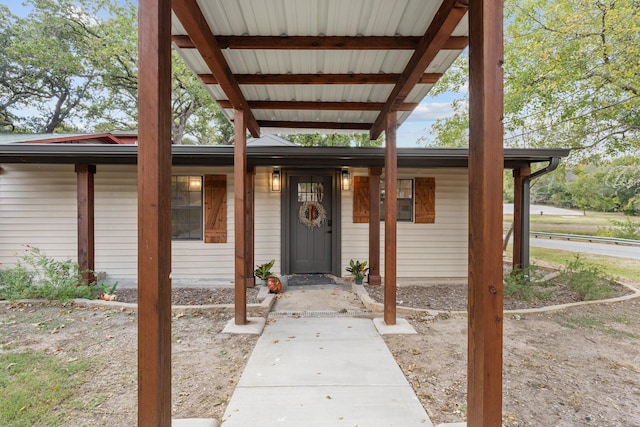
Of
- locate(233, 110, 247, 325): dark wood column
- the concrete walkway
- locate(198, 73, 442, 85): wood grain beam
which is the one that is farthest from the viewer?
locate(233, 110, 247, 325): dark wood column

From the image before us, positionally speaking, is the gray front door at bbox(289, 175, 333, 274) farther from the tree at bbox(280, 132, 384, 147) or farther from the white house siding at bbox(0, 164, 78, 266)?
the tree at bbox(280, 132, 384, 147)

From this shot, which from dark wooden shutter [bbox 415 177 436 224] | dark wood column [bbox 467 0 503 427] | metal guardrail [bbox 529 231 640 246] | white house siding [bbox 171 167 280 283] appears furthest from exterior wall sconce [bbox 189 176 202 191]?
metal guardrail [bbox 529 231 640 246]

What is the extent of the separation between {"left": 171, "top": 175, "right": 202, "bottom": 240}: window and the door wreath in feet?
6.49

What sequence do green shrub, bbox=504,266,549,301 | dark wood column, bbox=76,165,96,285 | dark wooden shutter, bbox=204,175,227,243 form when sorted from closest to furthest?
1. green shrub, bbox=504,266,549,301
2. dark wood column, bbox=76,165,96,285
3. dark wooden shutter, bbox=204,175,227,243

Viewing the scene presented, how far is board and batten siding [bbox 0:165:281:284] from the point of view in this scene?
A: 557cm

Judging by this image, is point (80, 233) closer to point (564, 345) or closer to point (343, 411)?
point (343, 411)

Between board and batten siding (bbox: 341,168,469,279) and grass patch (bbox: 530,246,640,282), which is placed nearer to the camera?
board and batten siding (bbox: 341,168,469,279)

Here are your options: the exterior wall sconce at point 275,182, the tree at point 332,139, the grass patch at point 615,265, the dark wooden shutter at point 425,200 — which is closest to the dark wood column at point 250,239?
the exterior wall sconce at point 275,182

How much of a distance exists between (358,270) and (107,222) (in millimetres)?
4821

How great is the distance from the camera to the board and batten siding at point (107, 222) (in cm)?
557

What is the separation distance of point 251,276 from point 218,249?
1.06 metres

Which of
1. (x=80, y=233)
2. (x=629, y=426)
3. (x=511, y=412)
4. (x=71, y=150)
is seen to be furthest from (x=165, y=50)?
(x=80, y=233)

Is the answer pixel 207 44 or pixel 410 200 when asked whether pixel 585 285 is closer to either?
pixel 410 200

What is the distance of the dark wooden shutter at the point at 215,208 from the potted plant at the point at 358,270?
2504 millimetres
